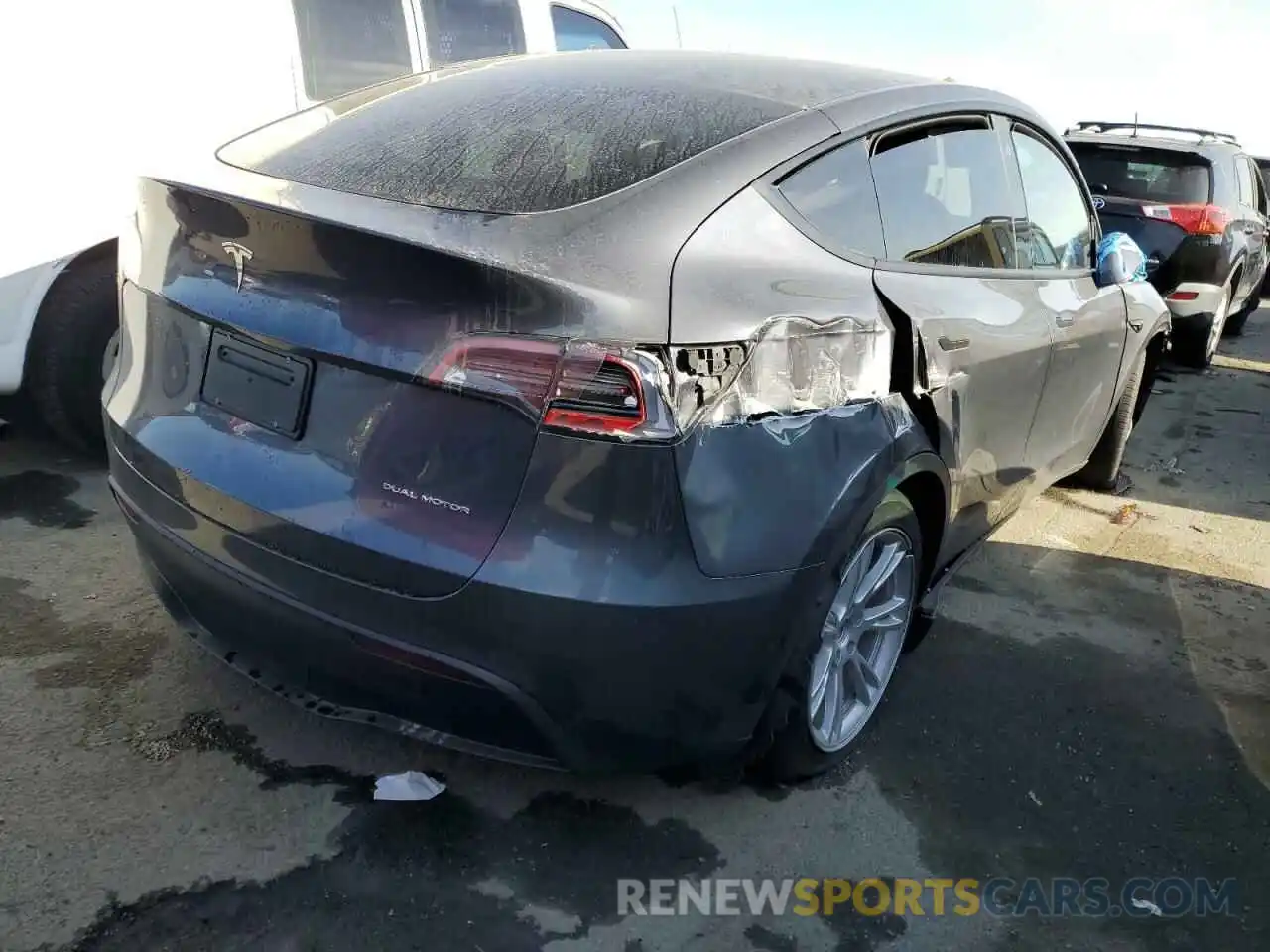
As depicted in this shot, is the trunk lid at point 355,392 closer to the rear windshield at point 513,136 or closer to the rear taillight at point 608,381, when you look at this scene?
the rear taillight at point 608,381

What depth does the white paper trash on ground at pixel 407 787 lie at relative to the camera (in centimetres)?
234

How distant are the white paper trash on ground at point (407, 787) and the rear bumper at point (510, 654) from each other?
1.12 ft

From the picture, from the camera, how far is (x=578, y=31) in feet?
20.2

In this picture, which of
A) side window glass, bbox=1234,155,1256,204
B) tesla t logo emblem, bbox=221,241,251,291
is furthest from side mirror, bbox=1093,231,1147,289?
side window glass, bbox=1234,155,1256,204

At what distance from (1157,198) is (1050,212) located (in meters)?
4.56

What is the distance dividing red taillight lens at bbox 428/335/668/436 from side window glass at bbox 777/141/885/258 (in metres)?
0.68

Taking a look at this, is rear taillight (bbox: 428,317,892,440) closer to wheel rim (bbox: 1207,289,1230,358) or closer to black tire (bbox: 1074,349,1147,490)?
black tire (bbox: 1074,349,1147,490)

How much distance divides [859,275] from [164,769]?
1.95 m

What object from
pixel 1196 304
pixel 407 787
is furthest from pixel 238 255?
pixel 1196 304

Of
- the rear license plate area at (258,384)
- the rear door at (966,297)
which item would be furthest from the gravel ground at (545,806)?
the rear license plate area at (258,384)

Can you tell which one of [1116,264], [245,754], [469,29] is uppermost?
[469,29]

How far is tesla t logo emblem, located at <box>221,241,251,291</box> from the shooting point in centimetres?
202

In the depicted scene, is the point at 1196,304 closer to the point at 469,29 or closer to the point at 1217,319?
the point at 1217,319

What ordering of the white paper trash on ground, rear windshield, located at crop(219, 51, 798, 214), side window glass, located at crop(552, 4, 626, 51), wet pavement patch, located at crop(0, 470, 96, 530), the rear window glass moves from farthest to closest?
side window glass, located at crop(552, 4, 626, 51)
the rear window glass
wet pavement patch, located at crop(0, 470, 96, 530)
the white paper trash on ground
rear windshield, located at crop(219, 51, 798, 214)
